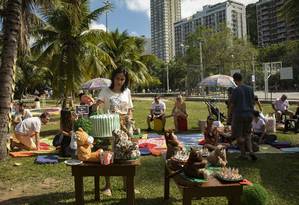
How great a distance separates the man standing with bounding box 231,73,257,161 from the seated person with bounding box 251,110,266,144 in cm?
217

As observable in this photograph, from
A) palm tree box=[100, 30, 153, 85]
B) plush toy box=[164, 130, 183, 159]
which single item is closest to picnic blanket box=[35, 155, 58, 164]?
plush toy box=[164, 130, 183, 159]

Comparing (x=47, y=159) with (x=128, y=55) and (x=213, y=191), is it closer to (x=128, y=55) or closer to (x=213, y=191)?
(x=213, y=191)

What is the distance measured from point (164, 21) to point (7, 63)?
86.2 m

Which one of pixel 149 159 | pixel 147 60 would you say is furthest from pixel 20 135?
pixel 147 60

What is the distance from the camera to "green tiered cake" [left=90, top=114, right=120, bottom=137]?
5961 mm

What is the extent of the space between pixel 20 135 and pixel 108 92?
19.9 ft

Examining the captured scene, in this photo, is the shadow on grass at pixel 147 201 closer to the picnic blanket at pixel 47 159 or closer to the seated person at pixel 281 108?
the picnic blanket at pixel 47 159

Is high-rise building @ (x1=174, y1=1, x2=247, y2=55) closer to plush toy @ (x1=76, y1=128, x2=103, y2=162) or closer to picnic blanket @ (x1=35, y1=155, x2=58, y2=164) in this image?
picnic blanket @ (x1=35, y1=155, x2=58, y2=164)

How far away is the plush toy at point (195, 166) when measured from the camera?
4953 mm

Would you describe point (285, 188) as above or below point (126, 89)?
below

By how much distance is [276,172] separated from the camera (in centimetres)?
809

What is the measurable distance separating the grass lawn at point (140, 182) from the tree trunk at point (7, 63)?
0.86 meters

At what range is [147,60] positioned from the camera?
1774 inches

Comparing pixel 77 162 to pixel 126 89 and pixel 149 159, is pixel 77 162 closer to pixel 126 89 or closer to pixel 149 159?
pixel 126 89
